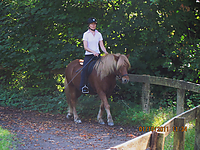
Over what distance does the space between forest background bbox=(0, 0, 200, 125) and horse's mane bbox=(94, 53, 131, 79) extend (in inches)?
57.6

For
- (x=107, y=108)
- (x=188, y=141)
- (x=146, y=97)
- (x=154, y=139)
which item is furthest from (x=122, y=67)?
(x=154, y=139)

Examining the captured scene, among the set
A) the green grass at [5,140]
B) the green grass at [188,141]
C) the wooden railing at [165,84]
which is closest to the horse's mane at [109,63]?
the wooden railing at [165,84]

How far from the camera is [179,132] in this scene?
12.1ft

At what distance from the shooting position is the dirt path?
5.49 meters

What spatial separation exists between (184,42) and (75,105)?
13.0 ft

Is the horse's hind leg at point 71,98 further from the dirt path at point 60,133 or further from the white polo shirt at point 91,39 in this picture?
the white polo shirt at point 91,39

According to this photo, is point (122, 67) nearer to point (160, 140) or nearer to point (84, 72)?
point (84, 72)

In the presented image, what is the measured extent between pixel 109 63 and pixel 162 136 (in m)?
4.46

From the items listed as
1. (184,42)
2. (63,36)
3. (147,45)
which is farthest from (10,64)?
(184,42)

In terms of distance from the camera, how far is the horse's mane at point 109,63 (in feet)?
22.8

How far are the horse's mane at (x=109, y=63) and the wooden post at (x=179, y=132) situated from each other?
336 centimetres

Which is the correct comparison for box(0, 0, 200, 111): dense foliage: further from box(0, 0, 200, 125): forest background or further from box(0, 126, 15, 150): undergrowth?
box(0, 126, 15, 150): undergrowth

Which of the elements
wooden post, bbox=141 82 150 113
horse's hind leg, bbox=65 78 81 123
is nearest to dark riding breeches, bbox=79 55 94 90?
horse's hind leg, bbox=65 78 81 123

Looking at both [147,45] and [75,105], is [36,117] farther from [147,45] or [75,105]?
[147,45]
